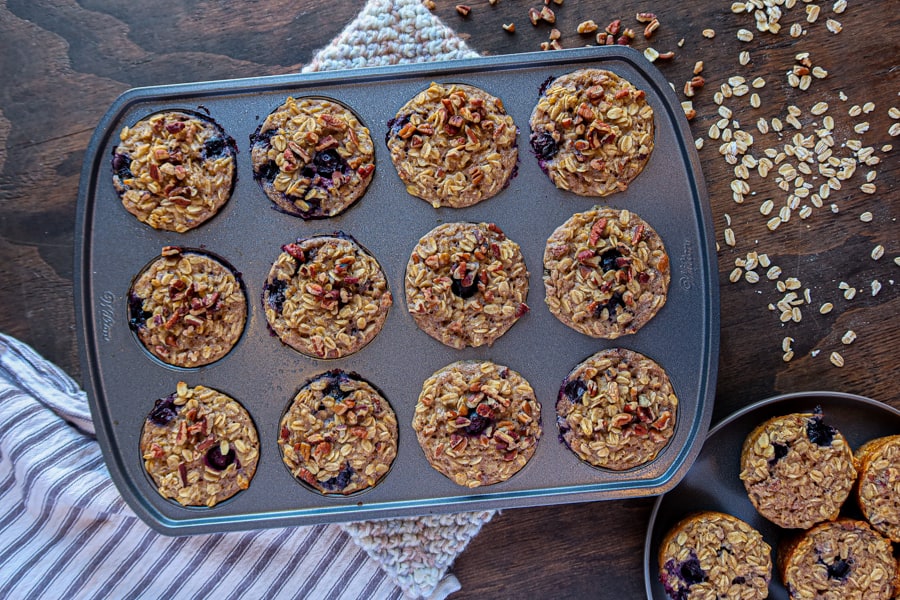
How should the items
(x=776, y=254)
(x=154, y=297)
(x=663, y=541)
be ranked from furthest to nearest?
(x=776, y=254) → (x=663, y=541) → (x=154, y=297)

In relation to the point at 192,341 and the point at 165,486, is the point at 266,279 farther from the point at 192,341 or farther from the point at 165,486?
the point at 165,486

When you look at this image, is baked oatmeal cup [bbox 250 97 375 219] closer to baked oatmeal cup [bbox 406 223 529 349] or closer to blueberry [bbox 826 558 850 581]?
baked oatmeal cup [bbox 406 223 529 349]

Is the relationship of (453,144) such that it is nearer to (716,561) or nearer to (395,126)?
(395,126)

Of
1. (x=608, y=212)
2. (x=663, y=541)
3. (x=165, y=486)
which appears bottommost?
(x=663, y=541)

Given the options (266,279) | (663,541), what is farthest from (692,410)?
(266,279)

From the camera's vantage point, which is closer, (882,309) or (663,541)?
(663,541)

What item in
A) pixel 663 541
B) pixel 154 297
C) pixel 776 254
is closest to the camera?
pixel 154 297

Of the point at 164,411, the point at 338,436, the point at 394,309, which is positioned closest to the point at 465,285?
the point at 394,309
